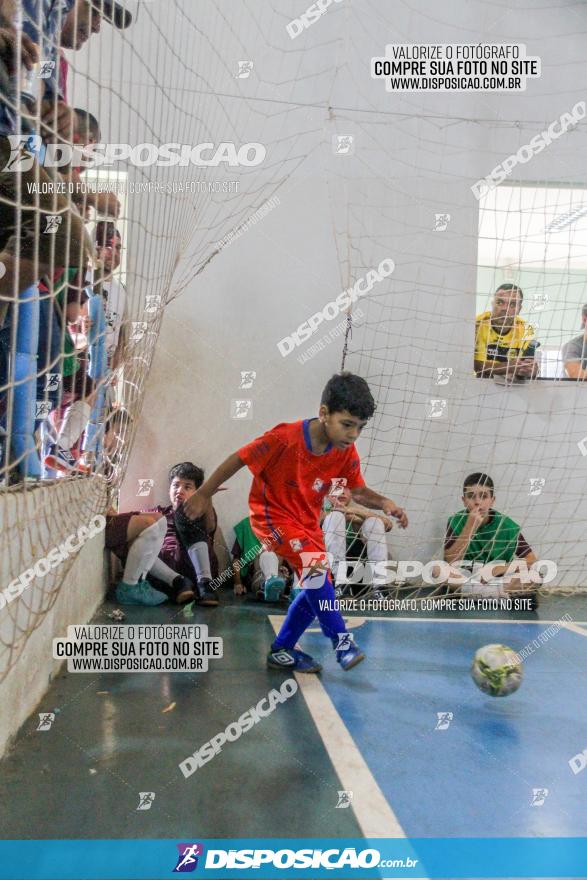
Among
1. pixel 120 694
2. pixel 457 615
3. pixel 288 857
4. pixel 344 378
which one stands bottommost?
pixel 457 615

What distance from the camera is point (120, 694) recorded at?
259 centimetres

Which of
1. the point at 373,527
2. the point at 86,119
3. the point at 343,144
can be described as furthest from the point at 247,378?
the point at 86,119

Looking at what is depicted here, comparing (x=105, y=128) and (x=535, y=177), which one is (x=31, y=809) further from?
(x=535, y=177)

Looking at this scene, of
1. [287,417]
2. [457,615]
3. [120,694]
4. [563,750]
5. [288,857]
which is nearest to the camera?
[288,857]

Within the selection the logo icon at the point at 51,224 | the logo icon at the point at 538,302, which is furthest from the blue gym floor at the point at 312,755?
the logo icon at the point at 538,302

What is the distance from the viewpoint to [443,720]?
7.91ft

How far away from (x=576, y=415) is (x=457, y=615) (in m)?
2.06

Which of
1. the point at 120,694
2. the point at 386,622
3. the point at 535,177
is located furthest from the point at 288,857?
the point at 535,177

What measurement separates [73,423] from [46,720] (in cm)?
99

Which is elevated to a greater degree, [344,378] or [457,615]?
[344,378]

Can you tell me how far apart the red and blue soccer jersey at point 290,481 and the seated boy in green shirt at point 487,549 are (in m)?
1.77

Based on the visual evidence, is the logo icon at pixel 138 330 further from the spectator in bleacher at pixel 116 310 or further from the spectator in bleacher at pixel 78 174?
the spectator in bleacher at pixel 78 174

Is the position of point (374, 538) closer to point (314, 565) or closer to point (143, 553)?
point (143, 553)

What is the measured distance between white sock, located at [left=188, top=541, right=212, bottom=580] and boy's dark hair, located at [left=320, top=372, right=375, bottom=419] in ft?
6.71
